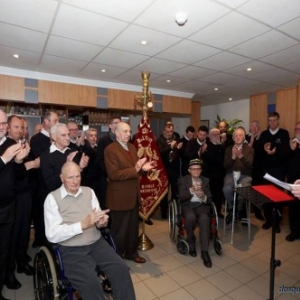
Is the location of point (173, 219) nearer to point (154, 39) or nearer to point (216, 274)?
point (216, 274)

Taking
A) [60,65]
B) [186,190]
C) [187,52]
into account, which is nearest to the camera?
[186,190]

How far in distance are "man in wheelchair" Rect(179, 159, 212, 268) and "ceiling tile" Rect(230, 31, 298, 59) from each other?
165 cm

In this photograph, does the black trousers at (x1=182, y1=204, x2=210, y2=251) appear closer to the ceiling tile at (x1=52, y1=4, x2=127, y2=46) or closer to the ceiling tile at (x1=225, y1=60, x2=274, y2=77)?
the ceiling tile at (x1=52, y1=4, x2=127, y2=46)

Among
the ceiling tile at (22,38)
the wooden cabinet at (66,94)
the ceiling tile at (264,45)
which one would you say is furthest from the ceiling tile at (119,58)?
the ceiling tile at (264,45)

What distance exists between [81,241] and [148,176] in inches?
52.7

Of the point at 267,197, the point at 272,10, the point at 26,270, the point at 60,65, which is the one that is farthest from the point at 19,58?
the point at 267,197

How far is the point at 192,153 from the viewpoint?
367 centimetres

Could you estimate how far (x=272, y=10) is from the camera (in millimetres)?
2125

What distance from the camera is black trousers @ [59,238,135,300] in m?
1.40

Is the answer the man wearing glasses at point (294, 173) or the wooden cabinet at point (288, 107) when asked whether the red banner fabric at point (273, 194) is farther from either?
the wooden cabinet at point (288, 107)

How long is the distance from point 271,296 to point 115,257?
4.25 ft

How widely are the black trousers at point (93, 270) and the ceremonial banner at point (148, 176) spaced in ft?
3.71

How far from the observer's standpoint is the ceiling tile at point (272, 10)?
6.60 ft

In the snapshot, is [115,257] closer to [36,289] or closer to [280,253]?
[36,289]
